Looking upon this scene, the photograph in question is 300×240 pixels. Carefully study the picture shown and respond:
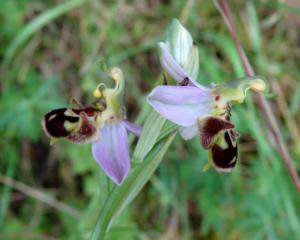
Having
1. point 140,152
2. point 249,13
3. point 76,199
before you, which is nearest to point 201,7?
point 249,13

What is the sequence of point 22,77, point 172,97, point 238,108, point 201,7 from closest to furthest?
point 172,97, point 238,108, point 22,77, point 201,7

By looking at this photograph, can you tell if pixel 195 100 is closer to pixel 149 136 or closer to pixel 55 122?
pixel 149 136

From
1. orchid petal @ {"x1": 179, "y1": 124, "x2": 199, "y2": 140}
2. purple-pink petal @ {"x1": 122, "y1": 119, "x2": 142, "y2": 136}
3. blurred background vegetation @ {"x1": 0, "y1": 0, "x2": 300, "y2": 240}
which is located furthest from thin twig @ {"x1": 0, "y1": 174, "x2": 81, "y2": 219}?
orchid petal @ {"x1": 179, "y1": 124, "x2": 199, "y2": 140}

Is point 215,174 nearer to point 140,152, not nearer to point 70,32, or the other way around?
point 70,32

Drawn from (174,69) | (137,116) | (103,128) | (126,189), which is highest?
(137,116)

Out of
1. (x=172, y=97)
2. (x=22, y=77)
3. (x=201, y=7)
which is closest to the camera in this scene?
(x=172, y=97)

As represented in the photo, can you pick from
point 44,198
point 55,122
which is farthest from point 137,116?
point 55,122

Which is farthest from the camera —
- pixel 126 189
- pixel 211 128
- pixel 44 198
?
pixel 44 198

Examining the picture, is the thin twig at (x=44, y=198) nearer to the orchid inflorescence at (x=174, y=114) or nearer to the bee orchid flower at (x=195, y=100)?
the orchid inflorescence at (x=174, y=114)
